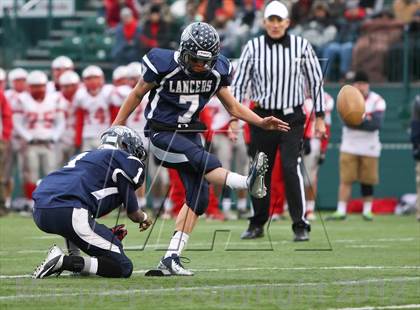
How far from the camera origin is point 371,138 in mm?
14547

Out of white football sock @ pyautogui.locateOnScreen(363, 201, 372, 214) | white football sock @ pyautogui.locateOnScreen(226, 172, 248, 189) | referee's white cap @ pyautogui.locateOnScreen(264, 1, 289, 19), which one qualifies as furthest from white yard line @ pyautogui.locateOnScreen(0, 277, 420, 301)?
white football sock @ pyautogui.locateOnScreen(363, 201, 372, 214)

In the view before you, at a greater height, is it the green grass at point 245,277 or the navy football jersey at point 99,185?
the navy football jersey at point 99,185

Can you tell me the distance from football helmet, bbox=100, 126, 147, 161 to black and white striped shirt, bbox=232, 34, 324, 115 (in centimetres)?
322

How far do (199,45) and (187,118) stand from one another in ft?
1.96

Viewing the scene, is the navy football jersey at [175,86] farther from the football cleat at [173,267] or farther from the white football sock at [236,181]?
the football cleat at [173,267]

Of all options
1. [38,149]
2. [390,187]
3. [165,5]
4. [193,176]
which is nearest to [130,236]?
[193,176]

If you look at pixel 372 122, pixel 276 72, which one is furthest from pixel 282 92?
pixel 372 122

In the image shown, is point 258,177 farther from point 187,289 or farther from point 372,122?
point 372,122

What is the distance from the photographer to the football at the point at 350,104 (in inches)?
361

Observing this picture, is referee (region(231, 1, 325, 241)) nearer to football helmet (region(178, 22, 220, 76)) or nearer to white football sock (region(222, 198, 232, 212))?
football helmet (region(178, 22, 220, 76))

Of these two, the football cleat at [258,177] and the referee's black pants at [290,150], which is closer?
the football cleat at [258,177]

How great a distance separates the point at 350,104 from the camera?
930 cm

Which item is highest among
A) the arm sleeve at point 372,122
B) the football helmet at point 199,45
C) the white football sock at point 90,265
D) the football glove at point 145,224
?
the football helmet at point 199,45

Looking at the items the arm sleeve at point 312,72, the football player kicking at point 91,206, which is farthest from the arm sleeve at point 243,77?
the football player kicking at point 91,206
